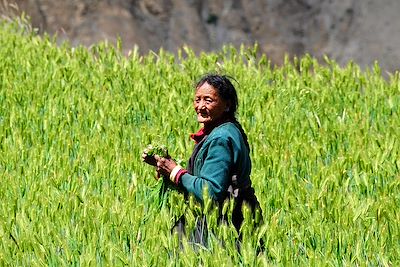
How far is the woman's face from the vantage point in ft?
12.9

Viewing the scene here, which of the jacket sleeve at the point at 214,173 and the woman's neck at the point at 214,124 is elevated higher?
the woman's neck at the point at 214,124

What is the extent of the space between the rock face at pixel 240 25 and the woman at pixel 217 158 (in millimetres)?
4424

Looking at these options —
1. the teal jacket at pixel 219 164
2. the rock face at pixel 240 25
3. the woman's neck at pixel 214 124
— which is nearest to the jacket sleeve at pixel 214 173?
the teal jacket at pixel 219 164

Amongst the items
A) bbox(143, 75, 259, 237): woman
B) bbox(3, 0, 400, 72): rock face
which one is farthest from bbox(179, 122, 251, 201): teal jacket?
bbox(3, 0, 400, 72): rock face

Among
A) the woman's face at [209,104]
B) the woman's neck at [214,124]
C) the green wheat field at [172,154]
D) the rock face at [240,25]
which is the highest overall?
the rock face at [240,25]

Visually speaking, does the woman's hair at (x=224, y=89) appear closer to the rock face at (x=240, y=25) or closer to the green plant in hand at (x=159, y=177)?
the green plant in hand at (x=159, y=177)

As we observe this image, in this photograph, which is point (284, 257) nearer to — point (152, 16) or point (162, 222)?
point (162, 222)

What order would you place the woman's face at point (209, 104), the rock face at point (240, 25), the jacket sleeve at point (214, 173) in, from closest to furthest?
1. the jacket sleeve at point (214, 173)
2. the woman's face at point (209, 104)
3. the rock face at point (240, 25)

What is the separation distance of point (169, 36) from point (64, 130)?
2.90 m

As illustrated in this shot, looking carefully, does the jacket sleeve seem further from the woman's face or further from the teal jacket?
the woman's face

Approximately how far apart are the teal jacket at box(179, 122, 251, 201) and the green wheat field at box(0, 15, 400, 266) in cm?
7

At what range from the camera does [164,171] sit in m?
3.93

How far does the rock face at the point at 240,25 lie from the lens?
26.9ft

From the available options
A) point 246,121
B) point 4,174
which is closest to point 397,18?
point 246,121
